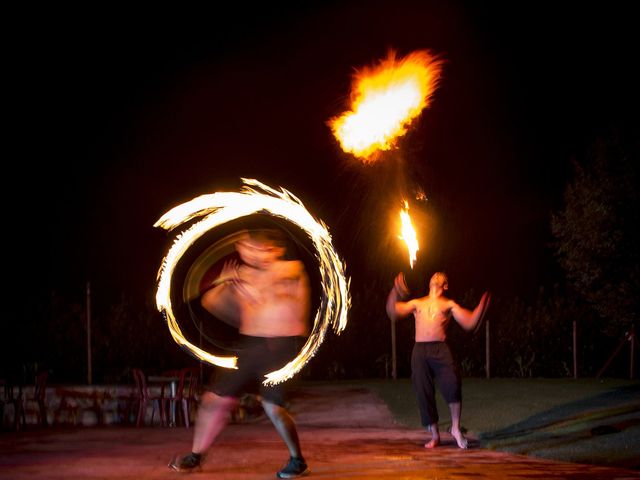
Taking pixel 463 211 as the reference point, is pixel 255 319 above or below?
below

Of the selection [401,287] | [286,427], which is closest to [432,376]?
[401,287]

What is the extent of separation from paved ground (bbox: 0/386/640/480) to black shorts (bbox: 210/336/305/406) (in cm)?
68

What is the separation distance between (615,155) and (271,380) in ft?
44.2

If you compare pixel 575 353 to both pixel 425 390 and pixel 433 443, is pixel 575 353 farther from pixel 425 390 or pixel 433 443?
pixel 433 443

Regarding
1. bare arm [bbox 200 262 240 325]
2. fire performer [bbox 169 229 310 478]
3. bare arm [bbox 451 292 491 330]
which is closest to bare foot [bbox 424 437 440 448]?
bare arm [bbox 451 292 491 330]

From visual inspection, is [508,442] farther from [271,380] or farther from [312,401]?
[312,401]

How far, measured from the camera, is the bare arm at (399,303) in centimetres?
1090

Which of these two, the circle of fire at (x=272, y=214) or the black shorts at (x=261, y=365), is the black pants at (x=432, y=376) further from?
the black shorts at (x=261, y=365)

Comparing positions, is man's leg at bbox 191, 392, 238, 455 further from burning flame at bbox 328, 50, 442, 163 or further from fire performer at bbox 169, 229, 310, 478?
burning flame at bbox 328, 50, 442, 163

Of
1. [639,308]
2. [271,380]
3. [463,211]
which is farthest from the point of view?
[463,211]

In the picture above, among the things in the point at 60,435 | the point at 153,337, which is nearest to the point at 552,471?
the point at 60,435

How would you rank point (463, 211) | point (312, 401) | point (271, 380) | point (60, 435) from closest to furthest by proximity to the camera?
point (271, 380) < point (60, 435) < point (312, 401) < point (463, 211)

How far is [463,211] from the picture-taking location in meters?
33.6

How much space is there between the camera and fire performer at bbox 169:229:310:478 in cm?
860
